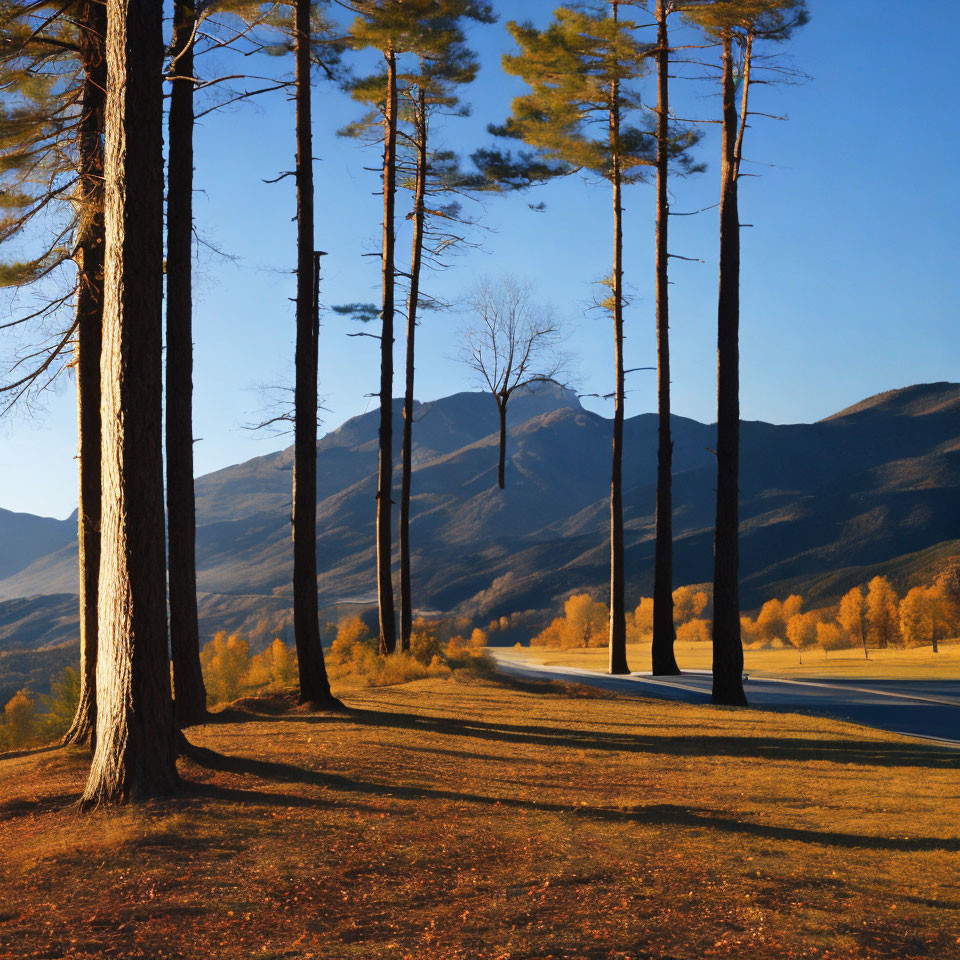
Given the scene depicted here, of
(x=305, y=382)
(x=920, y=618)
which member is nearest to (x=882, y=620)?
(x=920, y=618)

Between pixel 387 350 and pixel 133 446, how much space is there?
36.7ft

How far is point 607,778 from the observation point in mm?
7145

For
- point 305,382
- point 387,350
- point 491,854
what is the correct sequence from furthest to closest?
point 387,350, point 305,382, point 491,854

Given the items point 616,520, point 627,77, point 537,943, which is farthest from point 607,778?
point 627,77

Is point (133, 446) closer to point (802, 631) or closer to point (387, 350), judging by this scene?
point (387, 350)

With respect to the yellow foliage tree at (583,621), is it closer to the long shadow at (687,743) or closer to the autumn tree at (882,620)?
the autumn tree at (882,620)

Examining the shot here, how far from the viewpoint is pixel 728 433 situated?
12.9 metres

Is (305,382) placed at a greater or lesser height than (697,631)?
greater

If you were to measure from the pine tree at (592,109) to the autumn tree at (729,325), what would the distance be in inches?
104

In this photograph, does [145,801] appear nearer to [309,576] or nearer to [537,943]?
[537,943]

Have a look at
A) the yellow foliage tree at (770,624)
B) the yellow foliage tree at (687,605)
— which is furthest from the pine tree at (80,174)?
the yellow foliage tree at (687,605)

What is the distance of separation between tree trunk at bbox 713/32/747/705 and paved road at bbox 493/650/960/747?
103 centimetres

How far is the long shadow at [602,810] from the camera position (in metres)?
5.29

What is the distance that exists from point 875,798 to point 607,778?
2.13 m
